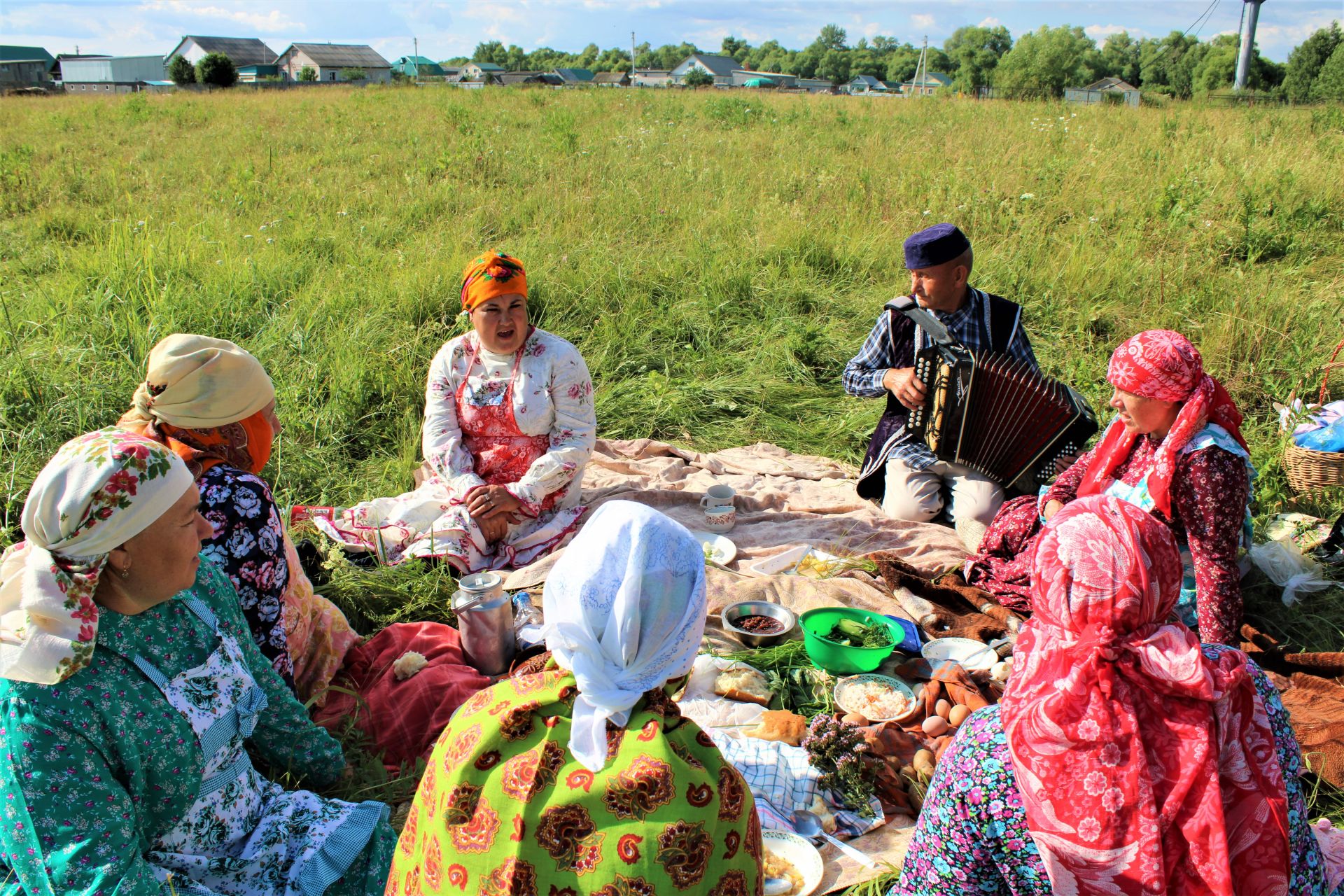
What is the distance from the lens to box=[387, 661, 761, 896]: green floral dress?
1.53 m

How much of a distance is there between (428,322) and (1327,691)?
5.81 meters

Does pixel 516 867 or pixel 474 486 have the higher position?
pixel 516 867

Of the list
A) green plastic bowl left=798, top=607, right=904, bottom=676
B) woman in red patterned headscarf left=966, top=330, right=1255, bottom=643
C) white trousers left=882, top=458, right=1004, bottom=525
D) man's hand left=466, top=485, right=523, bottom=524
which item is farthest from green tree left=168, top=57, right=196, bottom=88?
woman in red patterned headscarf left=966, top=330, right=1255, bottom=643

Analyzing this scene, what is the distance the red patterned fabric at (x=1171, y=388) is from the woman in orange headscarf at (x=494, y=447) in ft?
8.35

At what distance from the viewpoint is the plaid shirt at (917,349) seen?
4723mm

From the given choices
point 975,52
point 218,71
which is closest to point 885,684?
point 218,71

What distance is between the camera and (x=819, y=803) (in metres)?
2.70

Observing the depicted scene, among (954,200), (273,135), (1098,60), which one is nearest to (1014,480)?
(954,200)

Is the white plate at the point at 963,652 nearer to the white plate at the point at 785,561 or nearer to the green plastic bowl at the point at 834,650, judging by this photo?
the green plastic bowl at the point at 834,650

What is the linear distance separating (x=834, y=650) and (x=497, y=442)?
220 cm

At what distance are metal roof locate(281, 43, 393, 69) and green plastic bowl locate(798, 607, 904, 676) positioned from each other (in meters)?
76.0

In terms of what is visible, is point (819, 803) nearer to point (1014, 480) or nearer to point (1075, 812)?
point (1075, 812)

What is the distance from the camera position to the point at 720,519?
471cm

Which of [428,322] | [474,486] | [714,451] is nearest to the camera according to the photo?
[474,486]
